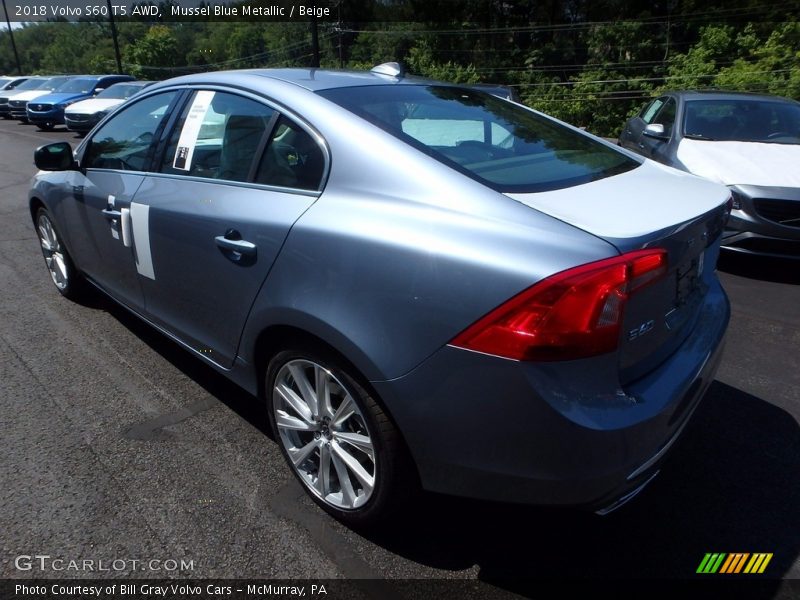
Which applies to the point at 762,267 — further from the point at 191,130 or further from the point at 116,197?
the point at 116,197

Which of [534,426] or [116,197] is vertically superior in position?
[116,197]

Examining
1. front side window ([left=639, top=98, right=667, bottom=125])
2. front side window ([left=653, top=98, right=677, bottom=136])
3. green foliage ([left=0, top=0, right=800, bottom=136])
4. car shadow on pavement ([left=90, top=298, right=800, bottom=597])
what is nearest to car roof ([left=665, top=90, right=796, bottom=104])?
front side window ([left=653, top=98, right=677, bottom=136])

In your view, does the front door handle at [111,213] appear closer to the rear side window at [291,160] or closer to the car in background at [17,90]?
the rear side window at [291,160]

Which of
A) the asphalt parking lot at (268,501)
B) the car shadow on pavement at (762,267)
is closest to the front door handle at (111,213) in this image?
the asphalt parking lot at (268,501)

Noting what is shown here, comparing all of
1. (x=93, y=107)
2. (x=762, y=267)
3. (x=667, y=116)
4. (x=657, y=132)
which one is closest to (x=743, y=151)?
(x=657, y=132)

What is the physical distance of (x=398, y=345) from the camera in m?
1.86

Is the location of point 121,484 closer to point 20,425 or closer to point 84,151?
point 20,425

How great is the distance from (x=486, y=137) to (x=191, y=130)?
4.62 feet

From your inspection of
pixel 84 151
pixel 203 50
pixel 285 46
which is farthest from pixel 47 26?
pixel 84 151

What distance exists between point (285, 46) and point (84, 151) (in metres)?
71.8

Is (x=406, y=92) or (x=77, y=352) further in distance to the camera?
(x=77, y=352)

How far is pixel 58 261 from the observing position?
454 cm

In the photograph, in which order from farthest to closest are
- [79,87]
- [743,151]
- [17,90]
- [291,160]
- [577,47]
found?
[577,47] → [17,90] → [79,87] → [743,151] → [291,160]

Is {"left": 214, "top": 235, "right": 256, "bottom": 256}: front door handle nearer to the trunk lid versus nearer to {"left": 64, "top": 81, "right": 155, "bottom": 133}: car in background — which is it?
the trunk lid
